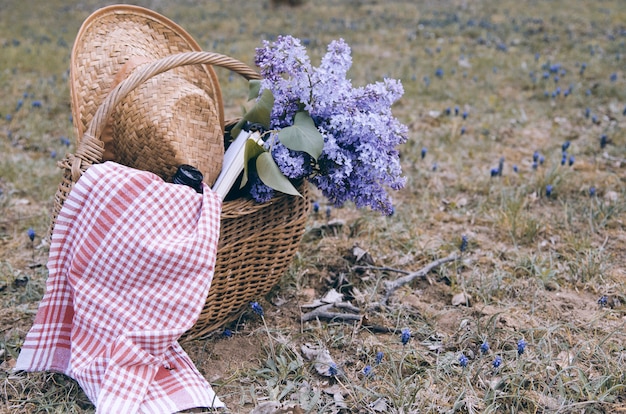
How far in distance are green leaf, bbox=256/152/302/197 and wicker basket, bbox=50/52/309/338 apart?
0.51ft

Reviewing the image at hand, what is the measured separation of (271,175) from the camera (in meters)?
2.20

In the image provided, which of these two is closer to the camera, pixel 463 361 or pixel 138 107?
pixel 463 361

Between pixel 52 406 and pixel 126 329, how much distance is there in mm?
422

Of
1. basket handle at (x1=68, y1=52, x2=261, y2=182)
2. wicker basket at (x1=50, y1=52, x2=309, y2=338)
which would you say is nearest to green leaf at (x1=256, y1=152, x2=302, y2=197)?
wicker basket at (x1=50, y1=52, x2=309, y2=338)

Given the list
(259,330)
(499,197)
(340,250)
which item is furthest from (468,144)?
(259,330)

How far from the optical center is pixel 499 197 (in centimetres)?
369

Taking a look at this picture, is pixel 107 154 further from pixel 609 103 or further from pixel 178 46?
pixel 609 103

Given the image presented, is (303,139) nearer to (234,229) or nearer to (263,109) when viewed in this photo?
(263,109)

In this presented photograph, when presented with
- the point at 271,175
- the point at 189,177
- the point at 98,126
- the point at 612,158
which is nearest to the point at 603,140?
the point at 612,158

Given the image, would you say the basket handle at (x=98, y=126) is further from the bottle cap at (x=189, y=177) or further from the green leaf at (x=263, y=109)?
the green leaf at (x=263, y=109)

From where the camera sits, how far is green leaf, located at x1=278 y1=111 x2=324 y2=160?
2.21 metres

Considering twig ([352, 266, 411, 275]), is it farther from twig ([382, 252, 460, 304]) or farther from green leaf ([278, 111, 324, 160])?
green leaf ([278, 111, 324, 160])

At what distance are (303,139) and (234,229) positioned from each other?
0.45 meters

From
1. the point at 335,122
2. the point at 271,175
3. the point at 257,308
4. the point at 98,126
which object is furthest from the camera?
the point at 257,308
